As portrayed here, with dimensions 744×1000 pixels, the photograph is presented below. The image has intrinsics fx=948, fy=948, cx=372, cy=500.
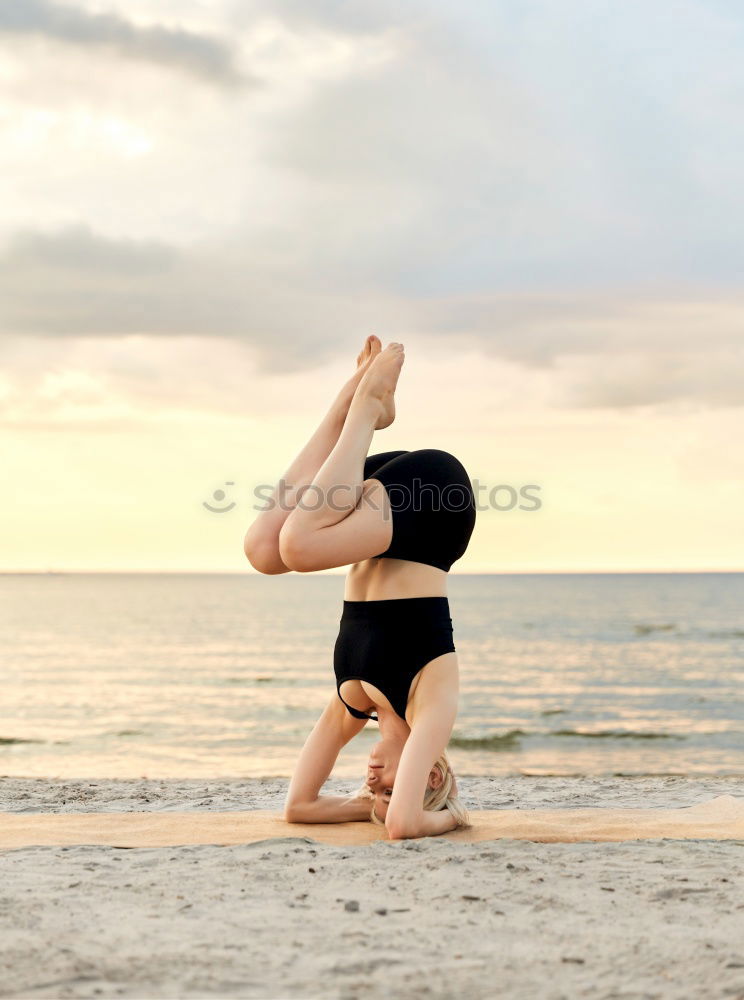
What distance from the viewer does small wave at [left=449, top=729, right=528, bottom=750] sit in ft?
47.2

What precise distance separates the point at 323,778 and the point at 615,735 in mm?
11999

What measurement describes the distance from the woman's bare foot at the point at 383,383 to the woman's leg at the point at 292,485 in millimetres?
152

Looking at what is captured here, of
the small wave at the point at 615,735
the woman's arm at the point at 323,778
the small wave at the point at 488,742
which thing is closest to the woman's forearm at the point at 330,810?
the woman's arm at the point at 323,778

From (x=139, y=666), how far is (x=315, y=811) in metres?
26.3

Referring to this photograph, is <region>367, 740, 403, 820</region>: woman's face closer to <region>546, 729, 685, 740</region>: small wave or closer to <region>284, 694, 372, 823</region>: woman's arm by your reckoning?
<region>284, 694, 372, 823</region>: woman's arm

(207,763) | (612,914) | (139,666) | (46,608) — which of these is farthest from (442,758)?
(46,608)

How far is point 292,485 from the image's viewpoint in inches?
195

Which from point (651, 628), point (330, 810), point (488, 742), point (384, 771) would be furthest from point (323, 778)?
point (651, 628)

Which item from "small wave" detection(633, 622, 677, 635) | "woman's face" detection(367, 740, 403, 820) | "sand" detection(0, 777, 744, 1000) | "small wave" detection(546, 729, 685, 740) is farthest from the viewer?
"small wave" detection(633, 622, 677, 635)

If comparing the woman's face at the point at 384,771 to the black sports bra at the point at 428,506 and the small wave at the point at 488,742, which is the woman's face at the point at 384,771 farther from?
Answer: the small wave at the point at 488,742

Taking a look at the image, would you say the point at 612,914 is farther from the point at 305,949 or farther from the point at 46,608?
the point at 46,608

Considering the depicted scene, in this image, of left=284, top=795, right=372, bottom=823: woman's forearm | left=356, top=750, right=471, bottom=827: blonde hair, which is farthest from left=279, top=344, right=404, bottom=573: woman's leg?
left=284, top=795, right=372, bottom=823: woman's forearm

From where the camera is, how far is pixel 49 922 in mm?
3135

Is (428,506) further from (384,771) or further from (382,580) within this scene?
(384,771)
